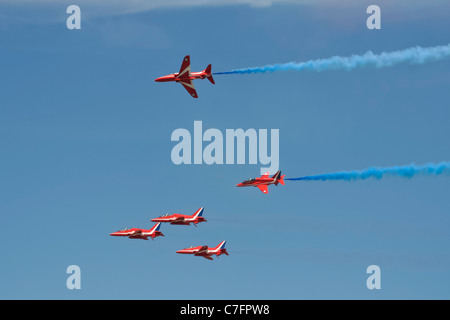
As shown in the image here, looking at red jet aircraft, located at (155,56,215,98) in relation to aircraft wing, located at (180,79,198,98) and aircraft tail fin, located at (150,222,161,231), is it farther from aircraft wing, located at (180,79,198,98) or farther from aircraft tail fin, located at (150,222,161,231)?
aircraft tail fin, located at (150,222,161,231)

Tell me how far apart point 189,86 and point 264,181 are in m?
20.6

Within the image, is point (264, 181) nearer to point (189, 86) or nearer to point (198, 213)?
point (198, 213)

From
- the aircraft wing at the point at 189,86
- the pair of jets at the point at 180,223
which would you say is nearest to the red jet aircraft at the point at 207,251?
the pair of jets at the point at 180,223

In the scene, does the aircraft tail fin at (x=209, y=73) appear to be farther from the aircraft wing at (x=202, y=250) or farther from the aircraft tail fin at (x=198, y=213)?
the aircraft wing at (x=202, y=250)

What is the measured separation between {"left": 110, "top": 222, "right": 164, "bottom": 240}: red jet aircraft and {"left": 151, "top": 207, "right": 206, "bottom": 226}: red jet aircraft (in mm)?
1879

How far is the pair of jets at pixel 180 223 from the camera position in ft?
623

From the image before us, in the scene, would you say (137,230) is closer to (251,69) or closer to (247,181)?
(247,181)

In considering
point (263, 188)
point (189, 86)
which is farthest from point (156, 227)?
point (189, 86)

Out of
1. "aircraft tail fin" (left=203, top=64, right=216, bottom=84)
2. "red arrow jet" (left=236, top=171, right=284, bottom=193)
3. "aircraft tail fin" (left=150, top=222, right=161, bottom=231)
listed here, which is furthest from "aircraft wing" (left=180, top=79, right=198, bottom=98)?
"aircraft tail fin" (left=150, top=222, right=161, bottom=231)

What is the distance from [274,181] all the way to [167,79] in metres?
25.1

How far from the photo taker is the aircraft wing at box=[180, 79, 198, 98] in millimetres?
194688
